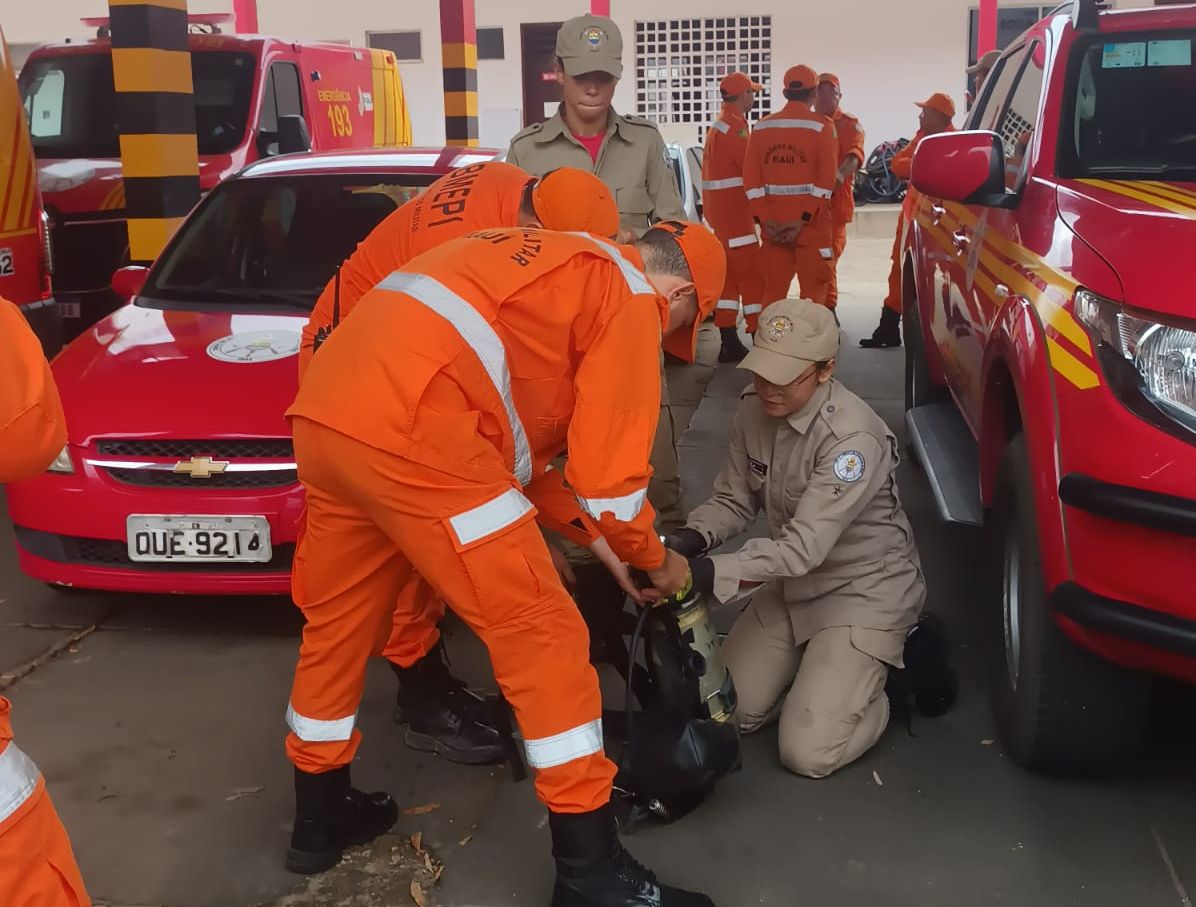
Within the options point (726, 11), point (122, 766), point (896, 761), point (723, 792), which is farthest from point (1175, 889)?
point (726, 11)

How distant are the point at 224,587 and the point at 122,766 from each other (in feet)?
2.32

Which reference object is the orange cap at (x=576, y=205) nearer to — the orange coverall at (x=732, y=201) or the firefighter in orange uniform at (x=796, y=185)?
the firefighter in orange uniform at (x=796, y=185)

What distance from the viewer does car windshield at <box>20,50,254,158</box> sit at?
8.63 m

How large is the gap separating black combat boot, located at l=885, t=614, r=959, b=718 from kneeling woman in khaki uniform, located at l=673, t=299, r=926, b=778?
0.17 feet

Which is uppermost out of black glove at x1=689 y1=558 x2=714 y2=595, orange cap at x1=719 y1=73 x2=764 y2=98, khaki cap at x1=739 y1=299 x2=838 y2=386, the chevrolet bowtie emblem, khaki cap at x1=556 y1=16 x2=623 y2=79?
orange cap at x1=719 y1=73 x2=764 y2=98

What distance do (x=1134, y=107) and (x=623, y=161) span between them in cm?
171

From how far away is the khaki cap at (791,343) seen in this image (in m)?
3.09

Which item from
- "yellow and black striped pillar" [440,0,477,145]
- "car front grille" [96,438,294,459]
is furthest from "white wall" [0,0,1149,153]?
"car front grille" [96,438,294,459]

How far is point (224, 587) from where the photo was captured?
374 centimetres

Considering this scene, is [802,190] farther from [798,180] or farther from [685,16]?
[685,16]

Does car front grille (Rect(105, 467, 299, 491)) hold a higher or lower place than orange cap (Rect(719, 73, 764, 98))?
lower

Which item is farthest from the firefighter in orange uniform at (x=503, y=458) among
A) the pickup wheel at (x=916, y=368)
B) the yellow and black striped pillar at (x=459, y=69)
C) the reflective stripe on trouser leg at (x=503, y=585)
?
the yellow and black striped pillar at (x=459, y=69)

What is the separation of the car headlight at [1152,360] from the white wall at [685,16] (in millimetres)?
17916

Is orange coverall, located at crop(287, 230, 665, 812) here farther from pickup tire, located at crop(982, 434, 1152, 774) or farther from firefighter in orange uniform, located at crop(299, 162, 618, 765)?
pickup tire, located at crop(982, 434, 1152, 774)
